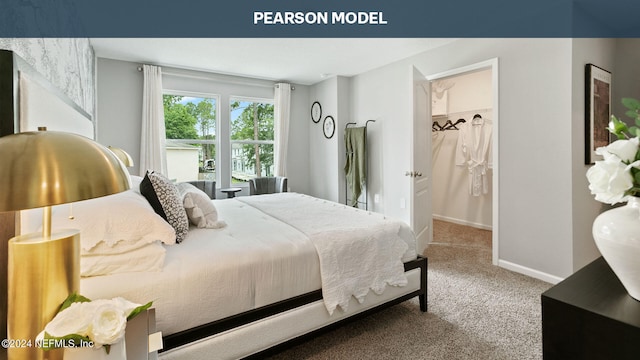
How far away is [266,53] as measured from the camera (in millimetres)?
3842

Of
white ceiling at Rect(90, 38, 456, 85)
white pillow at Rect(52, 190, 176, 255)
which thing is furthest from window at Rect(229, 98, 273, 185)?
white pillow at Rect(52, 190, 176, 255)

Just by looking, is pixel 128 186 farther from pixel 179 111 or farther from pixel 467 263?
pixel 179 111

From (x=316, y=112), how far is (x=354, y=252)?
3962mm

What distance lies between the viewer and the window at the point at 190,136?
181 inches

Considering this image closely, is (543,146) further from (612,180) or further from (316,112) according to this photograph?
(316,112)

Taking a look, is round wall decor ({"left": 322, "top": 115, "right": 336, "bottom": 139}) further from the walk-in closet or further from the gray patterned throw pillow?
the gray patterned throw pillow

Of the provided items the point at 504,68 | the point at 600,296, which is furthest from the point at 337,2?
the point at 600,296

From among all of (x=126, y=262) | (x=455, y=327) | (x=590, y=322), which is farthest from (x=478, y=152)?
(x=126, y=262)

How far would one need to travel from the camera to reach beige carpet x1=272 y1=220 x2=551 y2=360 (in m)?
1.84

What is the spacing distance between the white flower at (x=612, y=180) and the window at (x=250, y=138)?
16.0ft

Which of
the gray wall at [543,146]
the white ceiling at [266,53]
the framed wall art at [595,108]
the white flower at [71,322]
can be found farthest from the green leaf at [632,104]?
the white ceiling at [266,53]

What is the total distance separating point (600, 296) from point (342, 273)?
1.27 metres

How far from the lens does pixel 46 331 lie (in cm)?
72

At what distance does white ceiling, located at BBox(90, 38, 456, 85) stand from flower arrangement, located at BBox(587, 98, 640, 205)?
10.3 ft
